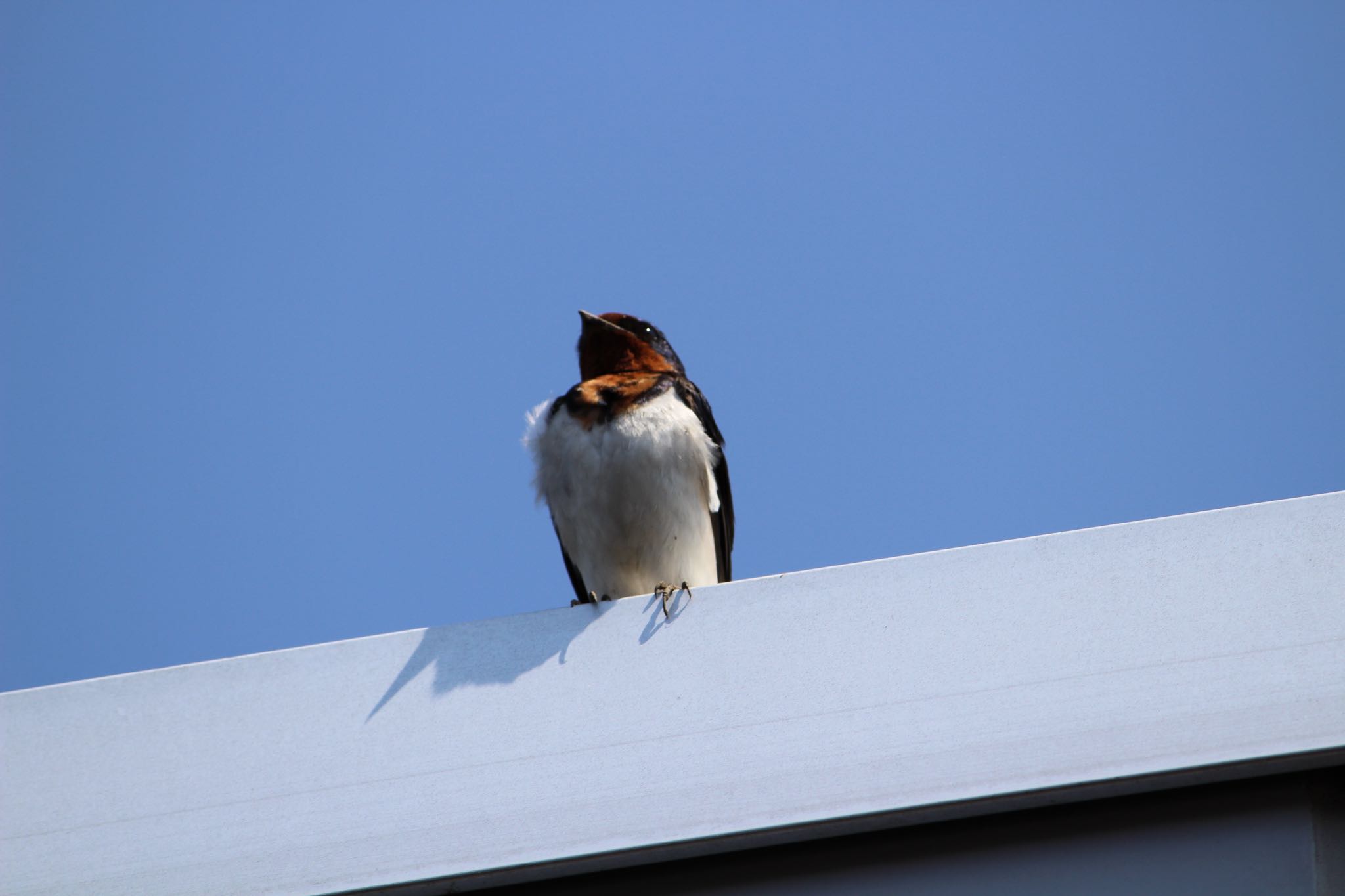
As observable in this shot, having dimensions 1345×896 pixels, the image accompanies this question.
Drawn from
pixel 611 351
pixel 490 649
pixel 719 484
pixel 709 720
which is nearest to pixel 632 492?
pixel 719 484

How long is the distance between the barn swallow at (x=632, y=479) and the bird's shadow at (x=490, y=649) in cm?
188

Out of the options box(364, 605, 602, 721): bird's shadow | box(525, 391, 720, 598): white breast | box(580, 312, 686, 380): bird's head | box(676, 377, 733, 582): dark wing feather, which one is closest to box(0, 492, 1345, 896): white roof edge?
box(364, 605, 602, 721): bird's shadow

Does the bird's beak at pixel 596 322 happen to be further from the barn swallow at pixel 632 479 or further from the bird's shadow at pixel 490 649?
the bird's shadow at pixel 490 649

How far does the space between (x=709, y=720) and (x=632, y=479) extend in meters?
2.23

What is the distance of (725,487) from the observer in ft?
16.4

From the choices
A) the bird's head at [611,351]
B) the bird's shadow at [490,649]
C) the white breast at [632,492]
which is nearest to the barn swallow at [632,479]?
the white breast at [632,492]

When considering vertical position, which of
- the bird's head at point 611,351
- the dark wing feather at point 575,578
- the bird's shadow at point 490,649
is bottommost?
the dark wing feather at point 575,578

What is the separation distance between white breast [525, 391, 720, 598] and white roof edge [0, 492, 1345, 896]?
1.95 metres

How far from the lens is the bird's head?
202 inches

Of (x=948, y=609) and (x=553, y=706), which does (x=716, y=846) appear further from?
(x=948, y=609)

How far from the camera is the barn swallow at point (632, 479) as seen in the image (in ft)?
14.5

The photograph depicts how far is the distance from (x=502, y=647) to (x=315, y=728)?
36 cm

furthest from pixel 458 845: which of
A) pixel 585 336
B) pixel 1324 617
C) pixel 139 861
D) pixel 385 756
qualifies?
pixel 585 336

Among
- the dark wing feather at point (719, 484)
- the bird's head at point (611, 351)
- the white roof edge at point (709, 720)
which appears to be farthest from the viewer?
the bird's head at point (611, 351)
